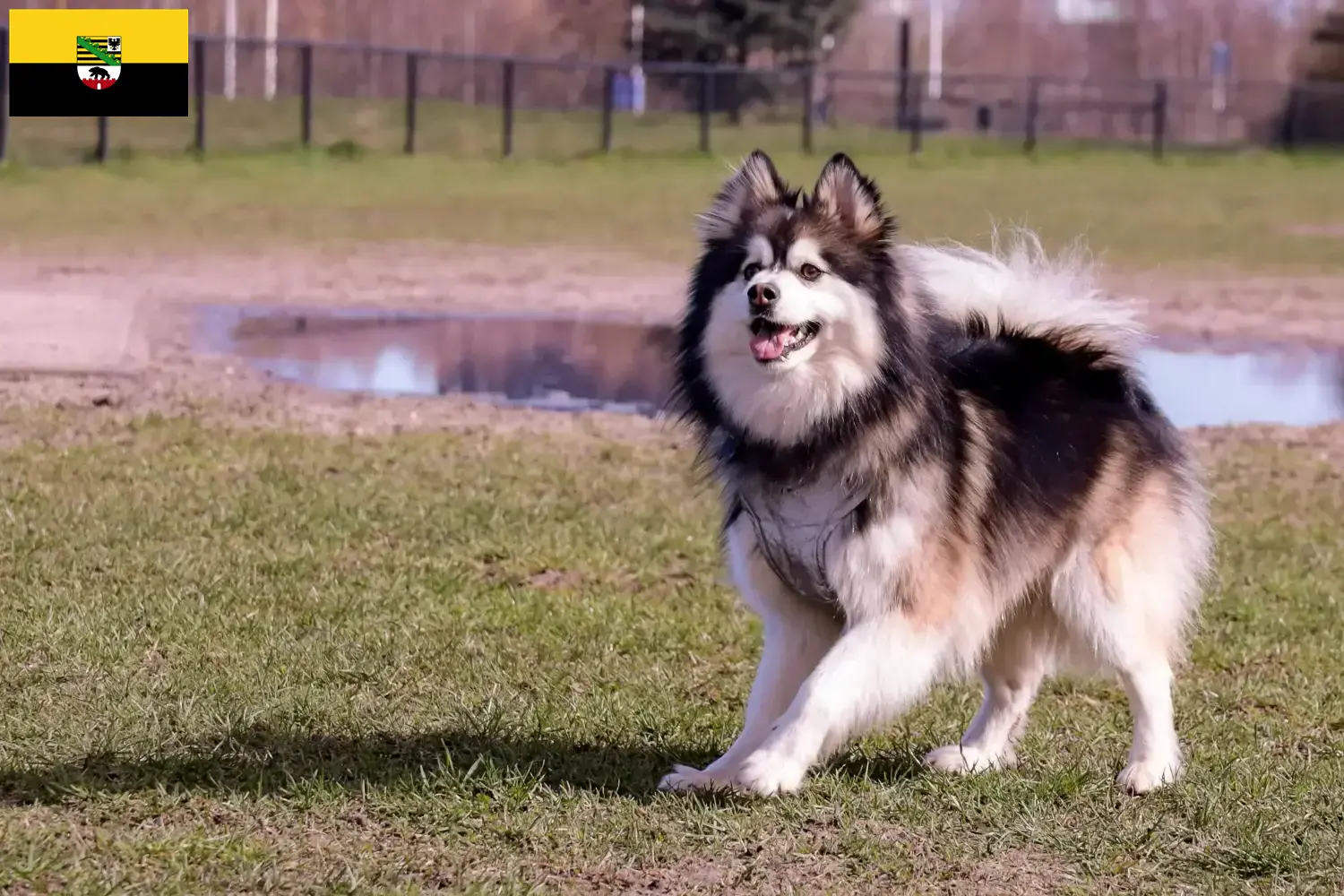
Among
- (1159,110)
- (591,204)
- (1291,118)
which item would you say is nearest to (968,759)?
(591,204)

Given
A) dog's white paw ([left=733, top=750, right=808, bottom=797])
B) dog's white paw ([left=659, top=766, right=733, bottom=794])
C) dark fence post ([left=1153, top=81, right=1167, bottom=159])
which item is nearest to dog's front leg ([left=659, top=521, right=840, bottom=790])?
dog's white paw ([left=659, top=766, right=733, bottom=794])

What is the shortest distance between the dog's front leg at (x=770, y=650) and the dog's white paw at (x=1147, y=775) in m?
0.87

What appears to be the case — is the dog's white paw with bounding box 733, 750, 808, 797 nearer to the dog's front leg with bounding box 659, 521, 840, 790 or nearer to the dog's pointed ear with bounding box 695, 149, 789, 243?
the dog's front leg with bounding box 659, 521, 840, 790

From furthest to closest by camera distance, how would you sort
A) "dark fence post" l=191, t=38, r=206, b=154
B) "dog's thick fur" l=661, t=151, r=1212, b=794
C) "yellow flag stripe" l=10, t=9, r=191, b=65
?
"dark fence post" l=191, t=38, r=206, b=154 → "yellow flag stripe" l=10, t=9, r=191, b=65 → "dog's thick fur" l=661, t=151, r=1212, b=794

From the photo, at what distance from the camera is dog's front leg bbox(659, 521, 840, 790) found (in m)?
4.36

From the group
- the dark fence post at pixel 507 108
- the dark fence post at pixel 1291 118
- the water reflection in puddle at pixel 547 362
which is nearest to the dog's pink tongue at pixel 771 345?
the water reflection in puddle at pixel 547 362

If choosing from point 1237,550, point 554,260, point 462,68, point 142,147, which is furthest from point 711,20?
point 1237,550

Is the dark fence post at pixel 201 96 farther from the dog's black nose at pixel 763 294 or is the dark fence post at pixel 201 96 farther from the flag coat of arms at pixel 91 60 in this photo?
the dog's black nose at pixel 763 294

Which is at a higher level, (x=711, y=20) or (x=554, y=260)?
(x=711, y=20)

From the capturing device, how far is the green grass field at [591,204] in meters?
18.3

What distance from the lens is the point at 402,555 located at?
6.71 m

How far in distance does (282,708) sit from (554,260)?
12296 millimetres

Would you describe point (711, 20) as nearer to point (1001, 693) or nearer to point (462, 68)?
point (462, 68)

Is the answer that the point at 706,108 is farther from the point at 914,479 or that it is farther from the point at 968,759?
the point at 914,479
